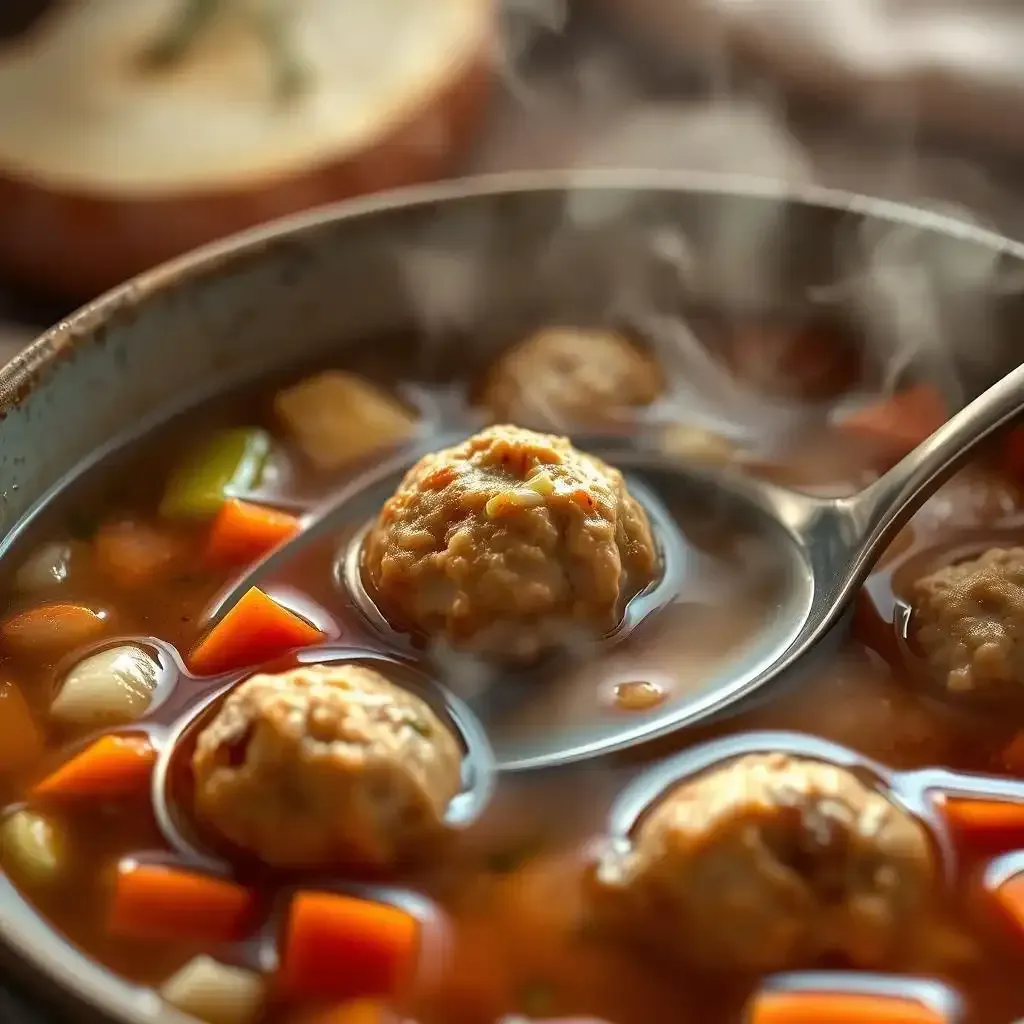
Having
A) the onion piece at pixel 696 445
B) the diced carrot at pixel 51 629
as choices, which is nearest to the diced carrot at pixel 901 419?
the onion piece at pixel 696 445

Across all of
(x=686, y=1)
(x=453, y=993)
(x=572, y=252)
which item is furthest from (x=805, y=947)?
(x=686, y=1)

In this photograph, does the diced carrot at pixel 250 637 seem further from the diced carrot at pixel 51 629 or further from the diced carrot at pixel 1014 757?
the diced carrot at pixel 1014 757

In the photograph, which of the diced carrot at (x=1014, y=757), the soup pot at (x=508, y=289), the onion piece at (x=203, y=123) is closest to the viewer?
the diced carrot at (x=1014, y=757)

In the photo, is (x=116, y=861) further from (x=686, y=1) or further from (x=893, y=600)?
(x=686, y=1)

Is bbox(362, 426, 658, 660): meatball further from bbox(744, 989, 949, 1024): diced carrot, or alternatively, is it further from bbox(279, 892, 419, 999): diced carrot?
bbox(744, 989, 949, 1024): diced carrot

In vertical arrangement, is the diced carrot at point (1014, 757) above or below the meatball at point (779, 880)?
below

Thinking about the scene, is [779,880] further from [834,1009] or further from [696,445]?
[696,445]

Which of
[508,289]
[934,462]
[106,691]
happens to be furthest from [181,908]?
[508,289]
